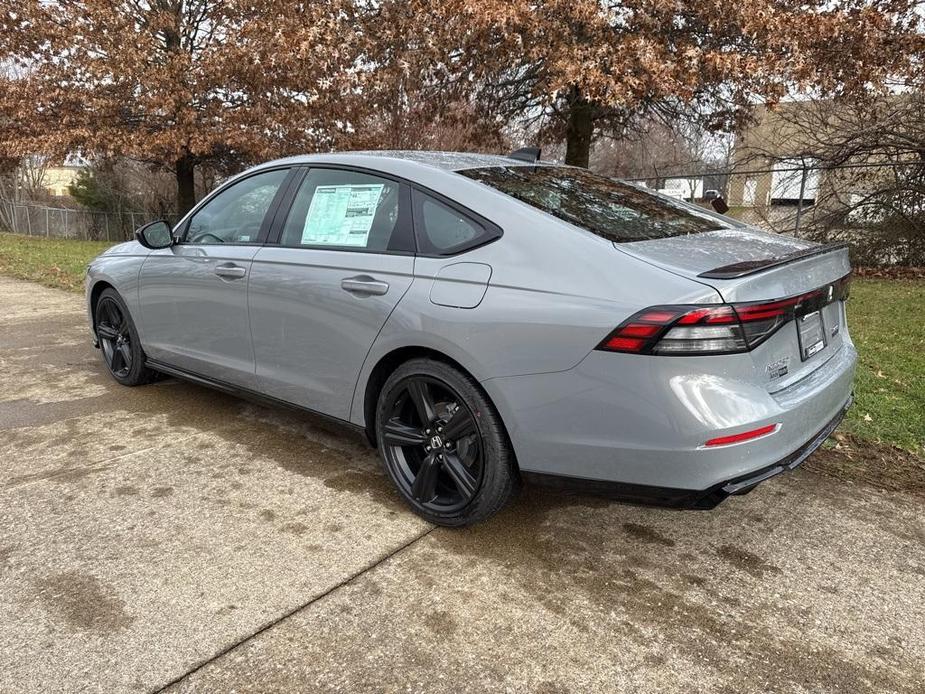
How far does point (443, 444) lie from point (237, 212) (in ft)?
6.41

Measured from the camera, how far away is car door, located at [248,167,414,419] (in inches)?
120

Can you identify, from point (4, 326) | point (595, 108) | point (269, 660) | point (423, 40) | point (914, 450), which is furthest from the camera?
point (595, 108)

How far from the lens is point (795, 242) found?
9.79 feet

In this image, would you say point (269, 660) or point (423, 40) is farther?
point (423, 40)

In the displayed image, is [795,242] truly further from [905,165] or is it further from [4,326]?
[905,165]

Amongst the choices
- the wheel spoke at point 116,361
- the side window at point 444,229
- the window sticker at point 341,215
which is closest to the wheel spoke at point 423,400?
the side window at point 444,229

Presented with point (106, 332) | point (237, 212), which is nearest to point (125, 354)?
point (106, 332)

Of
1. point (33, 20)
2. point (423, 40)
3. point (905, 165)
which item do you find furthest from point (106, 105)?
point (905, 165)

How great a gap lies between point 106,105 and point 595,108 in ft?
36.7

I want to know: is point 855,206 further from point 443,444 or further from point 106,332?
point 106,332

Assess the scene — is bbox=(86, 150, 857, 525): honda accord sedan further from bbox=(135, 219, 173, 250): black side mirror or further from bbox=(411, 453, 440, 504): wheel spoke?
bbox=(135, 219, 173, 250): black side mirror

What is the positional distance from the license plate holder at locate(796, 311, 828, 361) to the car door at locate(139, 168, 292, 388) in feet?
8.35

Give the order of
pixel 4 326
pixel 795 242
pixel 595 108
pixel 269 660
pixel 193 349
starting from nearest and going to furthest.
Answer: pixel 269 660 < pixel 795 242 < pixel 193 349 < pixel 4 326 < pixel 595 108

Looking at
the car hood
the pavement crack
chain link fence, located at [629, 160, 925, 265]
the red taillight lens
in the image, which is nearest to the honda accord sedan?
the red taillight lens
